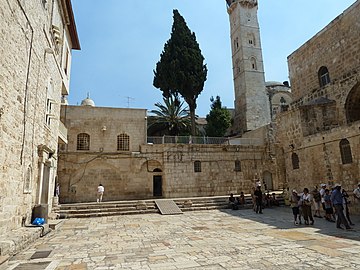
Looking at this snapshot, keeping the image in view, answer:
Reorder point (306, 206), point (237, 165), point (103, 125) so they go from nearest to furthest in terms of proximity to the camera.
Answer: point (306, 206) → point (103, 125) → point (237, 165)

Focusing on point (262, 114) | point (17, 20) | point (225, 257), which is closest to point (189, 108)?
point (262, 114)

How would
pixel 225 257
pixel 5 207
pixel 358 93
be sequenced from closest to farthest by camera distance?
pixel 225 257
pixel 5 207
pixel 358 93

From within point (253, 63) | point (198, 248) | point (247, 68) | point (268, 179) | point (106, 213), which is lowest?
point (198, 248)

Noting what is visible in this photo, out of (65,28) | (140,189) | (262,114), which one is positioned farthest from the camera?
(262,114)

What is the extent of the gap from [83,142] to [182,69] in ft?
39.8

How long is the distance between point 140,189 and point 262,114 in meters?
17.9

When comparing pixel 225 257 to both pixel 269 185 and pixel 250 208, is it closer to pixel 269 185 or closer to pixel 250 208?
pixel 250 208

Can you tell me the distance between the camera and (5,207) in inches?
256

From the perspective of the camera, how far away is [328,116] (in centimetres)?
1298

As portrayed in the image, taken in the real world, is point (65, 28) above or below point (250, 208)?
above

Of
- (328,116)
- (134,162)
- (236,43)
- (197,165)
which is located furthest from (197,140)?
(236,43)

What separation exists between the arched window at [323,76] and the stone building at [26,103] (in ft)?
47.0

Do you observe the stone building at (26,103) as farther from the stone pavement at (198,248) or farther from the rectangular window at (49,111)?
the stone pavement at (198,248)

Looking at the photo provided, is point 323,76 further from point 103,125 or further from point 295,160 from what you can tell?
point 103,125
